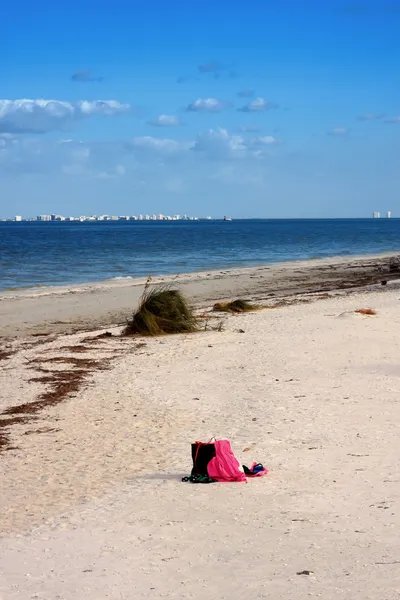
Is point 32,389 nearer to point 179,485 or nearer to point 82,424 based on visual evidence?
point 82,424

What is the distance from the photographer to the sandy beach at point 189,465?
16.4ft

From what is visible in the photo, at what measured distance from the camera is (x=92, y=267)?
39812 mm

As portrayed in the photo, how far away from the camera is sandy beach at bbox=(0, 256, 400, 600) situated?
16.4 feet

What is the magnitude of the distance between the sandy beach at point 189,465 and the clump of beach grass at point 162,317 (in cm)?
49

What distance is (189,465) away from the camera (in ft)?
24.4

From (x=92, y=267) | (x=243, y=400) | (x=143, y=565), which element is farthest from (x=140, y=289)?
(x=143, y=565)

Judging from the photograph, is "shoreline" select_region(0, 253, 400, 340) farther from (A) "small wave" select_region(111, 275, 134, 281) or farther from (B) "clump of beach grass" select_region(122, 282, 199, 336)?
(B) "clump of beach grass" select_region(122, 282, 199, 336)

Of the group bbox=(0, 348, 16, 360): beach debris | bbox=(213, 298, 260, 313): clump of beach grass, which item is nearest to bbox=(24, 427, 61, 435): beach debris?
bbox=(0, 348, 16, 360): beach debris

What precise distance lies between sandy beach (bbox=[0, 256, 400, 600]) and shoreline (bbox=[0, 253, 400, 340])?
124 inches

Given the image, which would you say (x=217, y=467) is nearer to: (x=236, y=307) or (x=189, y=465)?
(x=189, y=465)

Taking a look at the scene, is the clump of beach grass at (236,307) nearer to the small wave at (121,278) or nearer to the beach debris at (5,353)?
the beach debris at (5,353)

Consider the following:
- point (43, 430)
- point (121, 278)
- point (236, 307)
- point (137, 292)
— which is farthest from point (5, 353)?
point (121, 278)

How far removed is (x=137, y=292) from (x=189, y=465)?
18.0m

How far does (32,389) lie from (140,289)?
15234 mm
